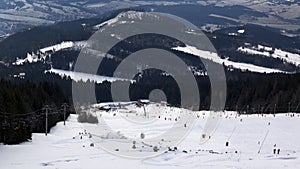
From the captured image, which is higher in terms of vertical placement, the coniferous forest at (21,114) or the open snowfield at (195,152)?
the coniferous forest at (21,114)

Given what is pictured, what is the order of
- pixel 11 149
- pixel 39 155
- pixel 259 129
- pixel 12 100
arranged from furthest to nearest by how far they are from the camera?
pixel 12 100, pixel 259 129, pixel 11 149, pixel 39 155

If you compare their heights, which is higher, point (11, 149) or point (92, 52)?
point (92, 52)

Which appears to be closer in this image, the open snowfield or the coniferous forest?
the open snowfield

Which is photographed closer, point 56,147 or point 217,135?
point 56,147

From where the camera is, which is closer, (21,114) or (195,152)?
(195,152)

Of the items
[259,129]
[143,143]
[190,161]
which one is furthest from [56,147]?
[259,129]

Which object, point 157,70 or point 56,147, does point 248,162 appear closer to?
point 56,147

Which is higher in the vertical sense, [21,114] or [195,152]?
[21,114]

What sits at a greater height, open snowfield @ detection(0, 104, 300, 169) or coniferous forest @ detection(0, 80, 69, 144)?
coniferous forest @ detection(0, 80, 69, 144)

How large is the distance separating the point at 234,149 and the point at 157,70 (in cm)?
13116

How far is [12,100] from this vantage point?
35.1 meters

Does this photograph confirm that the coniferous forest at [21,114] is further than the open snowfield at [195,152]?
Yes

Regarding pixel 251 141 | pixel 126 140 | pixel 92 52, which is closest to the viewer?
pixel 251 141

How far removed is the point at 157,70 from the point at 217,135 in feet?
411
